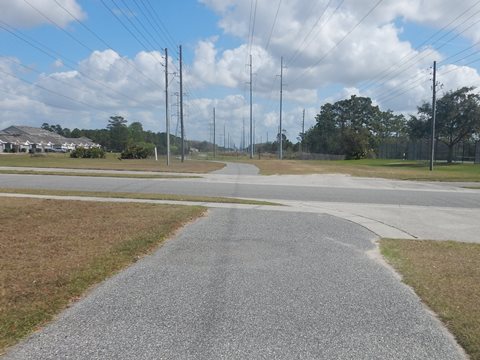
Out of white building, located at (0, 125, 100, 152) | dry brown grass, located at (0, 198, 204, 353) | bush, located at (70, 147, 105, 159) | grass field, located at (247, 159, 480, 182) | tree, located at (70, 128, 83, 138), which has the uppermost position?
tree, located at (70, 128, 83, 138)

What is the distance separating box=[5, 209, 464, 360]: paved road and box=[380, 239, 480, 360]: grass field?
0.19 metres

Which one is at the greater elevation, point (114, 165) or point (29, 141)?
point (29, 141)

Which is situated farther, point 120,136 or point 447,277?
point 120,136

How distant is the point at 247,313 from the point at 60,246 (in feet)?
13.8

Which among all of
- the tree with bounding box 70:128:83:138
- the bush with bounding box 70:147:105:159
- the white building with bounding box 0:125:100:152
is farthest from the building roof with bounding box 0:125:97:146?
the bush with bounding box 70:147:105:159

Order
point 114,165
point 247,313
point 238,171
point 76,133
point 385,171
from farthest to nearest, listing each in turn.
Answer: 1. point 76,133
2. point 385,171
3. point 114,165
4. point 238,171
5. point 247,313

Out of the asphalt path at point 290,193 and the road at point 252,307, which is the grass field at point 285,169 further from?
the road at point 252,307

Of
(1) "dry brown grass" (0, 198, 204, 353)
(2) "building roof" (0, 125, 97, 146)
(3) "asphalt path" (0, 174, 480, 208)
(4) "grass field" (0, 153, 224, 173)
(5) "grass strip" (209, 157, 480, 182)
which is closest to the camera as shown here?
(1) "dry brown grass" (0, 198, 204, 353)

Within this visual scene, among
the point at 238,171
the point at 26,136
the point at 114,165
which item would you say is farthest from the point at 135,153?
the point at 26,136

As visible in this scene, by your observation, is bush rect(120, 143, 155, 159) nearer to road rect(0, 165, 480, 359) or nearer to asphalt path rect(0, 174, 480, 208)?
asphalt path rect(0, 174, 480, 208)

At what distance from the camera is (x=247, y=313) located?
16.4 feet

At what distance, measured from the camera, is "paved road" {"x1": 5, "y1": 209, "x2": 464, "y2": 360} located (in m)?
4.09

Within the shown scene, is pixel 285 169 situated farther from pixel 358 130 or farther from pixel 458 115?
pixel 358 130

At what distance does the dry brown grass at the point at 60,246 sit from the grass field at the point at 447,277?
408 centimetres
